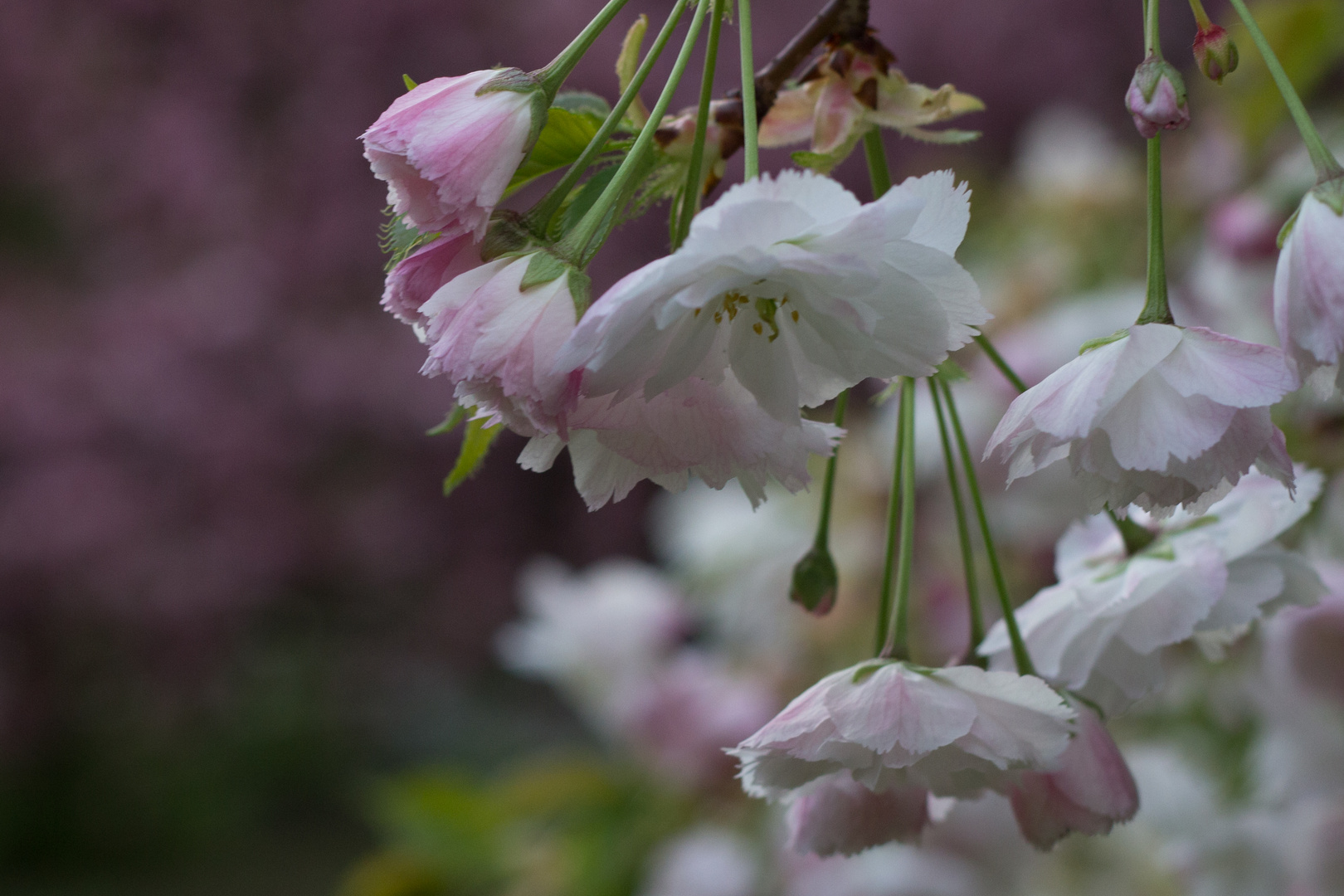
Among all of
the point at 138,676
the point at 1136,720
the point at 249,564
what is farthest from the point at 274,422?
the point at 1136,720

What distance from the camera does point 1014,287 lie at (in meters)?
0.94

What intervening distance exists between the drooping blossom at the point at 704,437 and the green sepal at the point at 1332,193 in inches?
4.0

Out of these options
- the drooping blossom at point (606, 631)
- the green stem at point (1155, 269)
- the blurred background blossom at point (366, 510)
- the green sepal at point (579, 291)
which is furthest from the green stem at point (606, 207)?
the drooping blossom at point (606, 631)

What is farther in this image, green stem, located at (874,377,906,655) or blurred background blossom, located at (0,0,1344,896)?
blurred background blossom, located at (0,0,1344,896)


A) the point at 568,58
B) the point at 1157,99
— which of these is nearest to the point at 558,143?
the point at 568,58

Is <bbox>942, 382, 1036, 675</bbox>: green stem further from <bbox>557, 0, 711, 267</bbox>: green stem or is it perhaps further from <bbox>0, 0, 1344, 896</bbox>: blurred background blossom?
<bbox>0, 0, 1344, 896</bbox>: blurred background blossom

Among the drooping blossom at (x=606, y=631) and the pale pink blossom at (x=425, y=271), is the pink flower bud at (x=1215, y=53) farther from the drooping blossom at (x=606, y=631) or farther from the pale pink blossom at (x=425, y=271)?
the drooping blossom at (x=606, y=631)

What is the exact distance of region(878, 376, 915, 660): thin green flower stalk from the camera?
0.90 feet

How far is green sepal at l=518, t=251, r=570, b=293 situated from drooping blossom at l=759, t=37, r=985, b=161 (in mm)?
100

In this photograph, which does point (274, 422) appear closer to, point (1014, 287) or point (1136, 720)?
point (1014, 287)

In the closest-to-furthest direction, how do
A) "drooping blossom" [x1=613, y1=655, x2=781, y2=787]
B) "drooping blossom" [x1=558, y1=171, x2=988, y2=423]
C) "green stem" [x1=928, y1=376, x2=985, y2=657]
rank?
1. "drooping blossom" [x1=558, y1=171, x2=988, y2=423]
2. "green stem" [x1=928, y1=376, x2=985, y2=657]
3. "drooping blossom" [x1=613, y1=655, x2=781, y2=787]

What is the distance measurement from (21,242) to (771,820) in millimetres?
2610

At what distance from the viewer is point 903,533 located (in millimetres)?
292

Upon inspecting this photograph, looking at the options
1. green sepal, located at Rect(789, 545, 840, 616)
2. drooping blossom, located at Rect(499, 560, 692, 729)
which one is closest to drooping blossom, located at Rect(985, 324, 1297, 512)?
green sepal, located at Rect(789, 545, 840, 616)
